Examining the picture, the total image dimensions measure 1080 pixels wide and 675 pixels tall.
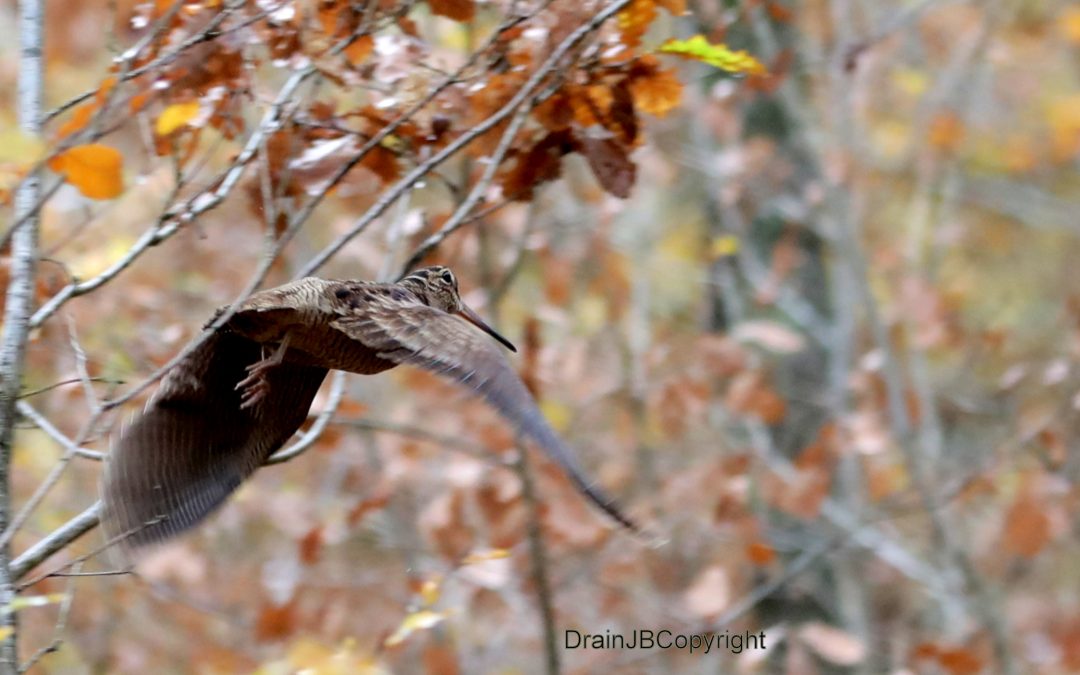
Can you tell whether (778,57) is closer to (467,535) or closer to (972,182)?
(467,535)

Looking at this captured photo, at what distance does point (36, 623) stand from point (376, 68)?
5875 mm

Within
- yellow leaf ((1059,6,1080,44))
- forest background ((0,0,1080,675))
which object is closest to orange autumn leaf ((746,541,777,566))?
forest background ((0,0,1080,675))

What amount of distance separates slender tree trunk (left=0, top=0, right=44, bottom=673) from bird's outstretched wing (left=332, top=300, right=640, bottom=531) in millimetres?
902

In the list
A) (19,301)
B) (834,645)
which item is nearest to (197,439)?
(19,301)

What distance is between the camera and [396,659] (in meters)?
8.95

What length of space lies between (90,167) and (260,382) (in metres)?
1.14

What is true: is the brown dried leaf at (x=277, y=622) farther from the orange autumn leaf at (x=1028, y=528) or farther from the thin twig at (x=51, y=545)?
the orange autumn leaf at (x=1028, y=528)

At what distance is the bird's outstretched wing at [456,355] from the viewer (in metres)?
3.29

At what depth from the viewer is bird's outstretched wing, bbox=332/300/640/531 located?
329 centimetres

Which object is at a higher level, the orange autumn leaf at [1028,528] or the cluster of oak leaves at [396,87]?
the cluster of oak leaves at [396,87]

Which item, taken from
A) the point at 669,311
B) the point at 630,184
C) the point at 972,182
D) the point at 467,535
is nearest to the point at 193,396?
the point at 630,184

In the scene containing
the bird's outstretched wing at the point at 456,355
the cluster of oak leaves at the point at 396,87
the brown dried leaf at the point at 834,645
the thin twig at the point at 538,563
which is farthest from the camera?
the brown dried leaf at the point at 834,645

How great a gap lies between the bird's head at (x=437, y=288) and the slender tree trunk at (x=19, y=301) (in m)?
1.52

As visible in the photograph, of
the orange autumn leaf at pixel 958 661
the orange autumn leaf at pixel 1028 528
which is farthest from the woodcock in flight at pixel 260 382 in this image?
the orange autumn leaf at pixel 1028 528
